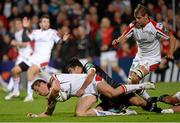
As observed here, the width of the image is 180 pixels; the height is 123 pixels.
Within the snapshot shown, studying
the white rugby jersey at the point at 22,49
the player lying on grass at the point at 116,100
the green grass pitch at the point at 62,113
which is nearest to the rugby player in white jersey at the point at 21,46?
the white rugby jersey at the point at 22,49

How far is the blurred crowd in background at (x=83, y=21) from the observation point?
22859 mm

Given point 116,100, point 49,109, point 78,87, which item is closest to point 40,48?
point 49,109

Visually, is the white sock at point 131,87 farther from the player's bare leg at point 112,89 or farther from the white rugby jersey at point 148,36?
the white rugby jersey at point 148,36

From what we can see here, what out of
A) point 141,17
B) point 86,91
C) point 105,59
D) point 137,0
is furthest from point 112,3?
point 86,91

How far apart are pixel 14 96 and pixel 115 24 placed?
5.33 metres

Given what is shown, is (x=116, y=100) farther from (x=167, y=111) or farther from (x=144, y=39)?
(x=144, y=39)

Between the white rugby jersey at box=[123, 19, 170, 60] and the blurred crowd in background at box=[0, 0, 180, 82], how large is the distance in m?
7.42

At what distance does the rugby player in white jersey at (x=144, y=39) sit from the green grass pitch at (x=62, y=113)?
0.83 metres

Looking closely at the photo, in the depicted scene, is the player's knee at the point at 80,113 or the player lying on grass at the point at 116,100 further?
the player lying on grass at the point at 116,100

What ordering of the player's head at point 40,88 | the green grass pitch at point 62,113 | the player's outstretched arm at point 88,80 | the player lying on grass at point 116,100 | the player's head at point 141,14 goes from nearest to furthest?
the green grass pitch at point 62,113 → the player's head at point 40,88 → the player's outstretched arm at point 88,80 → the player lying on grass at point 116,100 → the player's head at point 141,14

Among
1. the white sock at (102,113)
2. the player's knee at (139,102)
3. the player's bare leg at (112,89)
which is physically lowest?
the white sock at (102,113)

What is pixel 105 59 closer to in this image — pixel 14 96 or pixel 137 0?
pixel 137 0

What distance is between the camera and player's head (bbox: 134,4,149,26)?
14008 millimetres

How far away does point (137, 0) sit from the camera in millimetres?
24297
